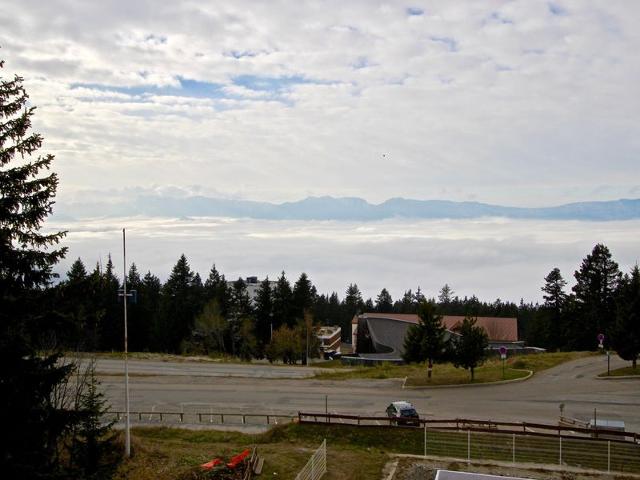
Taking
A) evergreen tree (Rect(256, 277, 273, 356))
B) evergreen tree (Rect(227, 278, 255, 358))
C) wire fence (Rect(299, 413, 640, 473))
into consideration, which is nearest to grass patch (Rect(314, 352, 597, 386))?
wire fence (Rect(299, 413, 640, 473))

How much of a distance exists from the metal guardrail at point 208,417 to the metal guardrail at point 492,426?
2492 millimetres

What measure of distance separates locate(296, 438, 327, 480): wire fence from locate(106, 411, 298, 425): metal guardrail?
9.04 metres

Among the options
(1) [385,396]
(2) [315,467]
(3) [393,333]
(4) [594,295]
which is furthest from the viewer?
(3) [393,333]

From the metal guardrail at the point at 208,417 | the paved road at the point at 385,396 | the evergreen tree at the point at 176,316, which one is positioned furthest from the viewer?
the evergreen tree at the point at 176,316

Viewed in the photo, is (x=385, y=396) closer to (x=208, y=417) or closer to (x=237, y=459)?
(x=208, y=417)

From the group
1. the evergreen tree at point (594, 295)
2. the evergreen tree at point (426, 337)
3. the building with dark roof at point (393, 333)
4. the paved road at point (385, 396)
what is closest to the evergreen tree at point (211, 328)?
the building with dark roof at point (393, 333)

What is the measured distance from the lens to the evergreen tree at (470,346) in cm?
3894

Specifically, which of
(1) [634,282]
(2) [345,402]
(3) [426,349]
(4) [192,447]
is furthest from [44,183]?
(1) [634,282]

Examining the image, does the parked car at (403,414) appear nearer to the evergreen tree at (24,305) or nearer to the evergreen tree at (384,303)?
the evergreen tree at (24,305)

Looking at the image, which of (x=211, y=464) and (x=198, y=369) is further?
(x=198, y=369)

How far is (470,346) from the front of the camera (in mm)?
39031

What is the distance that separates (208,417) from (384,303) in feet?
513

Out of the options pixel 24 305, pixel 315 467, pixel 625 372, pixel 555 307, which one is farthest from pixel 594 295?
pixel 24 305

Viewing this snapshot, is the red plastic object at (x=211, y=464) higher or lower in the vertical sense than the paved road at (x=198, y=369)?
higher
